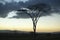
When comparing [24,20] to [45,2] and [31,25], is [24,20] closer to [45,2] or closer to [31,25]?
[31,25]

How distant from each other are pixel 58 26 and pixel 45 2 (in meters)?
1.41

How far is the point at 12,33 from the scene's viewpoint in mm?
10461

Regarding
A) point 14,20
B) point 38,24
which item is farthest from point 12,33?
point 38,24

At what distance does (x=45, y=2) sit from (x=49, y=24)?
115cm

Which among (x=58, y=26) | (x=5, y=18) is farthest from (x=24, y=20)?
(x=58, y=26)

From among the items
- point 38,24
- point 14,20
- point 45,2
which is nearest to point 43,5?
point 45,2

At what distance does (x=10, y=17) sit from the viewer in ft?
34.7

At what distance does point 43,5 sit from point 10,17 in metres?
1.79

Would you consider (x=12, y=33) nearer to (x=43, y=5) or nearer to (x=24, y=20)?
(x=24, y=20)

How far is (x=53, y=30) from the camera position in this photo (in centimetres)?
1052
